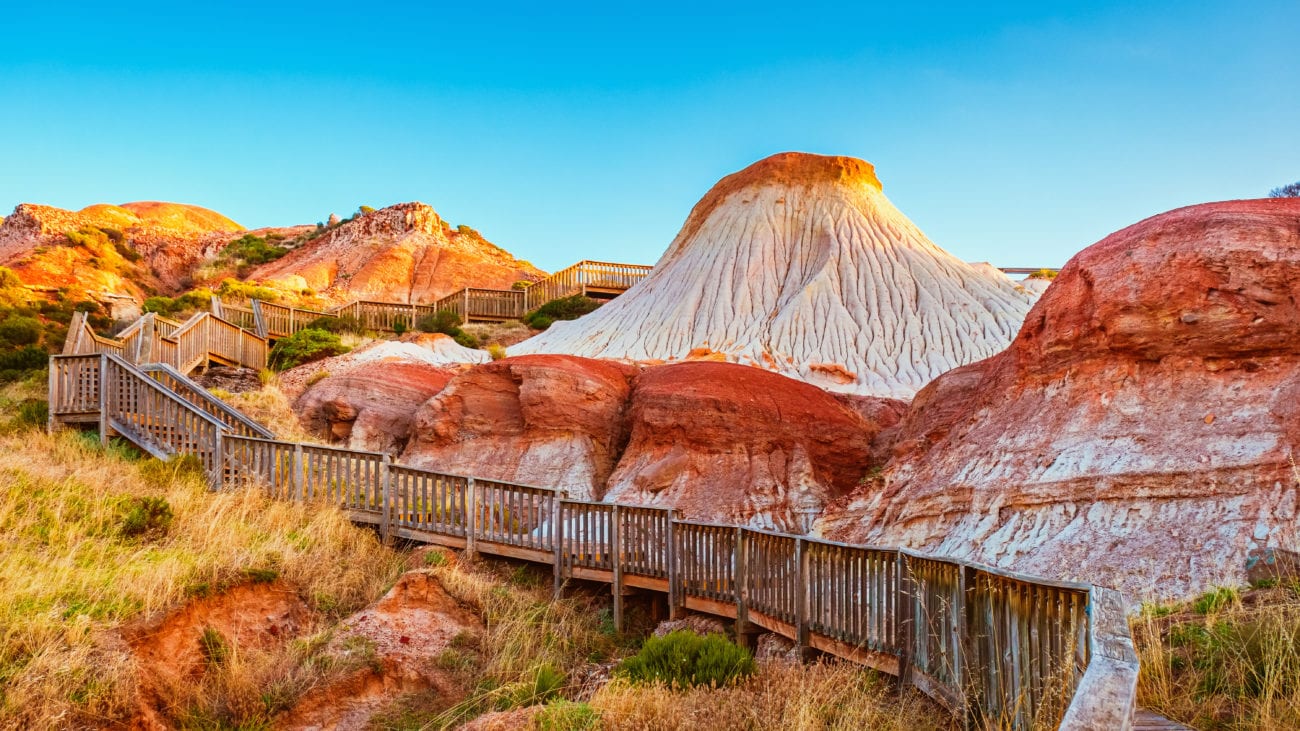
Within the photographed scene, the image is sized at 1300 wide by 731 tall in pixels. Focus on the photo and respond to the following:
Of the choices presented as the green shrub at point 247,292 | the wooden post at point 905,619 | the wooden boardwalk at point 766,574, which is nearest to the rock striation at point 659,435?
the wooden boardwalk at point 766,574

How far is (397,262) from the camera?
167 ft

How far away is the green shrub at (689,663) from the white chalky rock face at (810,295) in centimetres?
1654

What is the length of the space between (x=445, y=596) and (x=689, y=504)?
6.71 m

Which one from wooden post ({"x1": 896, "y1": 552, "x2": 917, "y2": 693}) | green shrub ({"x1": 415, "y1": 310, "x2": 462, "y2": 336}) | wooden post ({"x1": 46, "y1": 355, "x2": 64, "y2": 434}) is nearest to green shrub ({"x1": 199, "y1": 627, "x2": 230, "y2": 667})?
wooden post ({"x1": 896, "y1": 552, "x2": 917, "y2": 693})

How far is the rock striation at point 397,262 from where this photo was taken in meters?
49.2

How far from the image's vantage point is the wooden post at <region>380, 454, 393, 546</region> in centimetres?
1362

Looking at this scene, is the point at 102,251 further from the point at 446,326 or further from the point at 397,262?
the point at 446,326

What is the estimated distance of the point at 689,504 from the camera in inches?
670

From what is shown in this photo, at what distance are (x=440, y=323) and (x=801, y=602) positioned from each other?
2647 centimetres

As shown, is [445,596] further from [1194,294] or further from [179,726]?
[1194,294]

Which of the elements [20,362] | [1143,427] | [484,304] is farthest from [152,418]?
[484,304]

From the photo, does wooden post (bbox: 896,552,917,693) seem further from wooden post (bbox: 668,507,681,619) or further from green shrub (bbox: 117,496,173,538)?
green shrub (bbox: 117,496,173,538)

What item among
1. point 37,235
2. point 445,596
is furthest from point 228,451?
point 37,235

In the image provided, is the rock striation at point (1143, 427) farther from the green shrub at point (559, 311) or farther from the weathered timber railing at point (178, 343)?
the green shrub at point (559, 311)
